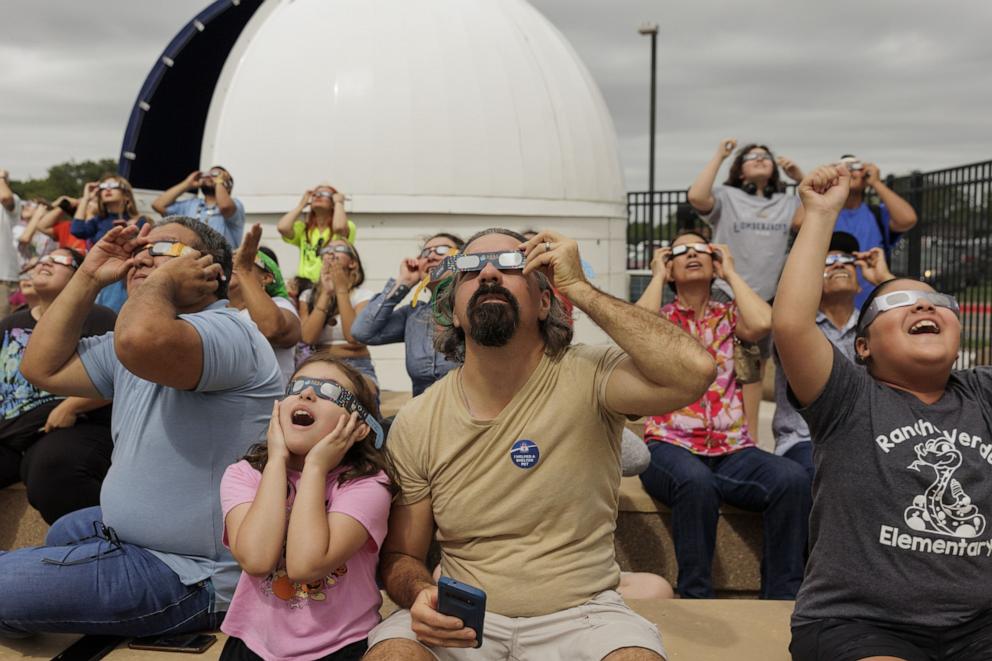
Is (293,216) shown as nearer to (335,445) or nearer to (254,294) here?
(254,294)

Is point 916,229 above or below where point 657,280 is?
above

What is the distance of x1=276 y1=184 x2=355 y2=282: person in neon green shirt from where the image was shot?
707 centimetres

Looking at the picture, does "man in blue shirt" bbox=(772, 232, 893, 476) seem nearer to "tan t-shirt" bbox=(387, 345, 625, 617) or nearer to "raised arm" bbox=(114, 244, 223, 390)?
"tan t-shirt" bbox=(387, 345, 625, 617)

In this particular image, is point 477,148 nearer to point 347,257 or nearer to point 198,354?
point 347,257

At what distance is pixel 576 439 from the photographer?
2.41 m

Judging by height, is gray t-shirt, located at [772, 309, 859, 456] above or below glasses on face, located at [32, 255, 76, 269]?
below

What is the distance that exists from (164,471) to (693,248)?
8.55 feet

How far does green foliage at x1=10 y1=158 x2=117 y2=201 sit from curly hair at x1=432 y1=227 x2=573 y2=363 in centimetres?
3914

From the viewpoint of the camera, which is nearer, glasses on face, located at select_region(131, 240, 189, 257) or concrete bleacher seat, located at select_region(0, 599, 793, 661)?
concrete bleacher seat, located at select_region(0, 599, 793, 661)

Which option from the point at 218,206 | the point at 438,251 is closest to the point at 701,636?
the point at 438,251

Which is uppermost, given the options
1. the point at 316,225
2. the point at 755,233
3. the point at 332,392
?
the point at 316,225

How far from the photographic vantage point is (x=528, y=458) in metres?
2.38

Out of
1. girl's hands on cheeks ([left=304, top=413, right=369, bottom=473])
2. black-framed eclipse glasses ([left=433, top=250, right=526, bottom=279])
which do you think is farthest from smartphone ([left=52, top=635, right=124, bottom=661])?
black-framed eclipse glasses ([left=433, top=250, right=526, bottom=279])

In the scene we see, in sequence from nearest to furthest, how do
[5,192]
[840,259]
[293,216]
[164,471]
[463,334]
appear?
1. [164,471]
2. [463,334]
3. [840,259]
4. [293,216]
5. [5,192]
